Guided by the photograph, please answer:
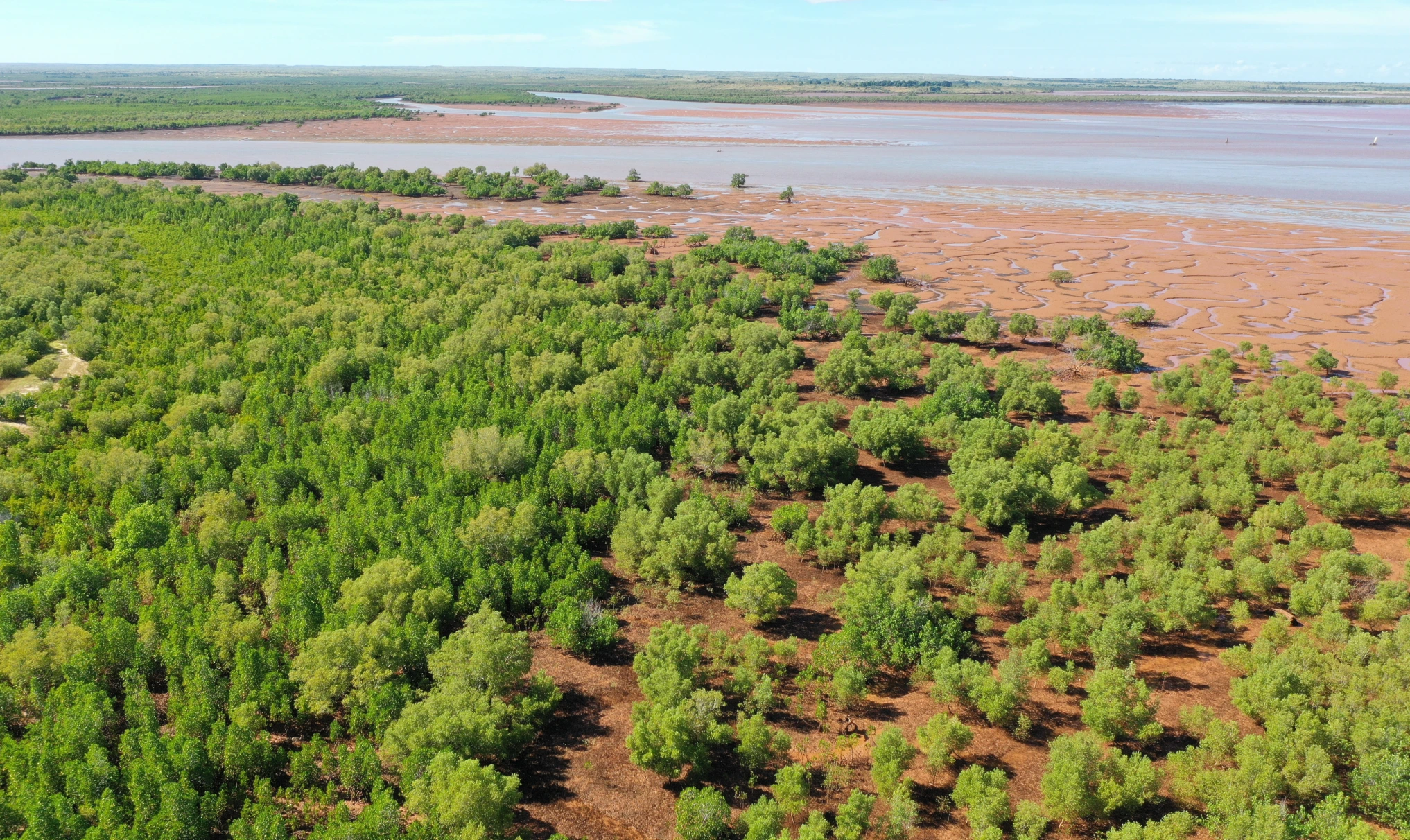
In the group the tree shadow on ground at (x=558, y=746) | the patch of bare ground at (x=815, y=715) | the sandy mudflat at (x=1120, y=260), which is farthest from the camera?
the sandy mudflat at (x=1120, y=260)

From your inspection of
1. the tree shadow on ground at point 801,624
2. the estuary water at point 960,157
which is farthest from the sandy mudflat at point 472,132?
the tree shadow on ground at point 801,624

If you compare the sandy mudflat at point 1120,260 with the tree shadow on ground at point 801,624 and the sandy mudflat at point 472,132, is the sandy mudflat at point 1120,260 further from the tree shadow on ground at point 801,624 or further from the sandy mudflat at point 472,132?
the sandy mudflat at point 472,132

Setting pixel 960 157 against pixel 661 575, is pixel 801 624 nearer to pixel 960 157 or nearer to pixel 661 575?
pixel 661 575

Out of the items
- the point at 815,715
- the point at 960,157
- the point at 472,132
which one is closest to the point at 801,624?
the point at 815,715

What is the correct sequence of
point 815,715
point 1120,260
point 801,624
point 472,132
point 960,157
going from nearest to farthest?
1. point 815,715
2. point 801,624
3. point 1120,260
4. point 960,157
5. point 472,132

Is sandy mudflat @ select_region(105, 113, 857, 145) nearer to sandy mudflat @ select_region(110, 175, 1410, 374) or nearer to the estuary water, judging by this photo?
the estuary water

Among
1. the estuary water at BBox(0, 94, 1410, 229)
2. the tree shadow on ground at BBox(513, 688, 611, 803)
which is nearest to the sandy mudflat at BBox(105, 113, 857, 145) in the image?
the estuary water at BBox(0, 94, 1410, 229)

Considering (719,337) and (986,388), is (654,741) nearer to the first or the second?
(986,388)

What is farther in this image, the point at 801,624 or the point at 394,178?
the point at 394,178
